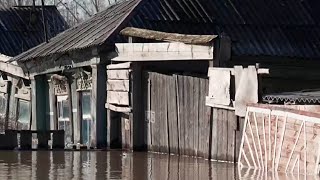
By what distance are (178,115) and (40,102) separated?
10049 mm

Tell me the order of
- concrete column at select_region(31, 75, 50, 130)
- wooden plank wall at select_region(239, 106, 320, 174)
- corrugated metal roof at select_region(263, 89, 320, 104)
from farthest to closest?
concrete column at select_region(31, 75, 50, 130), corrugated metal roof at select_region(263, 89, 320, 104), wooden plank wall at select_region(239, 106, 320, 174)

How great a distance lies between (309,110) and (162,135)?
18.2 ft

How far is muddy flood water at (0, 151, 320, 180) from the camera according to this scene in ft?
46.3

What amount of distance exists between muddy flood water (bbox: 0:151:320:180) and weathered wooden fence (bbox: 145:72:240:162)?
1.33ft

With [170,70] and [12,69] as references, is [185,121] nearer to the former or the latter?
[170,70]

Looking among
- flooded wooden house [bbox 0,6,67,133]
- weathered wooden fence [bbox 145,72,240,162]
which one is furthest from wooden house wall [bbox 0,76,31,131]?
weathered wooden fence [bbox 145,72,240,162]

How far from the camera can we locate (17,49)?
125 feet

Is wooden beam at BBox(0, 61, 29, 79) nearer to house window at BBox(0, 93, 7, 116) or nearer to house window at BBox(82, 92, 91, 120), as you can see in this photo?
house window at BBox(0, 93, 7, 116)

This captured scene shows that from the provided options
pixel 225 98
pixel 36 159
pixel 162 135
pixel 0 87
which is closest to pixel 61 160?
pixel 36 159

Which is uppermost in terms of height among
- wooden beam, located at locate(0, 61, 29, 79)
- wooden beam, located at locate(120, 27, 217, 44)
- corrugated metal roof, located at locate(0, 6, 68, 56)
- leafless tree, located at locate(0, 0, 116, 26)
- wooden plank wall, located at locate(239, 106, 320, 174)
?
leafless tree, located at locate(0, 0, 116, 26)

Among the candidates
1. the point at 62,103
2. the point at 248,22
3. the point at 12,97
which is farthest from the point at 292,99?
the point at 12,97

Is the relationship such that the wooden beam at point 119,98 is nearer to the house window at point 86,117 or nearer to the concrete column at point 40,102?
the house window at point 86,117

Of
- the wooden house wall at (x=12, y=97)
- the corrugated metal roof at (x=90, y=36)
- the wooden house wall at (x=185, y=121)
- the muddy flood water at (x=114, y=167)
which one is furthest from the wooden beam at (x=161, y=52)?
the wooden house wall at (x=12, y=97)

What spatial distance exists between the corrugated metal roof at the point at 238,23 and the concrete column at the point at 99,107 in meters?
0.91
